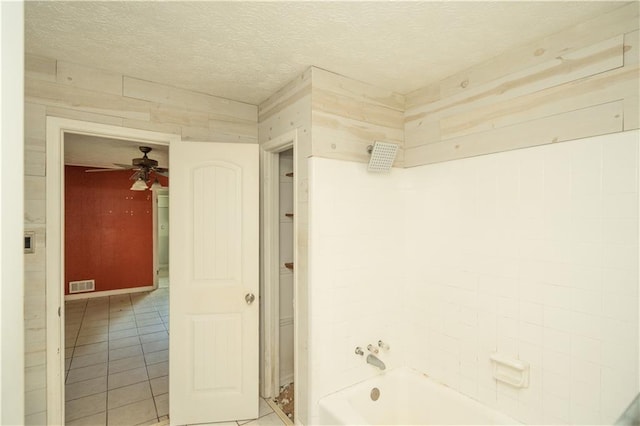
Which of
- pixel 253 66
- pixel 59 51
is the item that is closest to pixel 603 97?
pixel 253 66

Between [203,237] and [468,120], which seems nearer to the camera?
[468,120]

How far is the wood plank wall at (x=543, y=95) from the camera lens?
1.37 meters

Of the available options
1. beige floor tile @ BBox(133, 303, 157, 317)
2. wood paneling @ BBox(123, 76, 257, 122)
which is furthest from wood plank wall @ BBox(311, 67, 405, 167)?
beige floor tile @ BBox(133, 303, 157, 317)

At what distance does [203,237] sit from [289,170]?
3.22 ft

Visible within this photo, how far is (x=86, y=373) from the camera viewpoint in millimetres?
2877

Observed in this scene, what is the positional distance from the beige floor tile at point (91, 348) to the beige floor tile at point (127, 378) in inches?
27.7

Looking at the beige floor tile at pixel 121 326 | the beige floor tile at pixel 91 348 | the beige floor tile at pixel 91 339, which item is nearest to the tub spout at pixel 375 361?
the beige floor tile at pixel 91 348

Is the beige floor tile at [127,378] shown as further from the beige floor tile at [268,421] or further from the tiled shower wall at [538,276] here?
the tiled shower wall at [538,276]

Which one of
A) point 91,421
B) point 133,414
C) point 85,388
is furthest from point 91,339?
point 133,414

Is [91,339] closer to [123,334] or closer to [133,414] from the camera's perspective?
[123,334]

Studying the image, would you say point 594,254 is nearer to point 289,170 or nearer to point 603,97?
point 603,97

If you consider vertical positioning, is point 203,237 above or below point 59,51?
below

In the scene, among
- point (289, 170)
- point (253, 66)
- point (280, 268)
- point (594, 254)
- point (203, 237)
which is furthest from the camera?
point (289, 170)

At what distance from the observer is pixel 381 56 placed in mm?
1779
